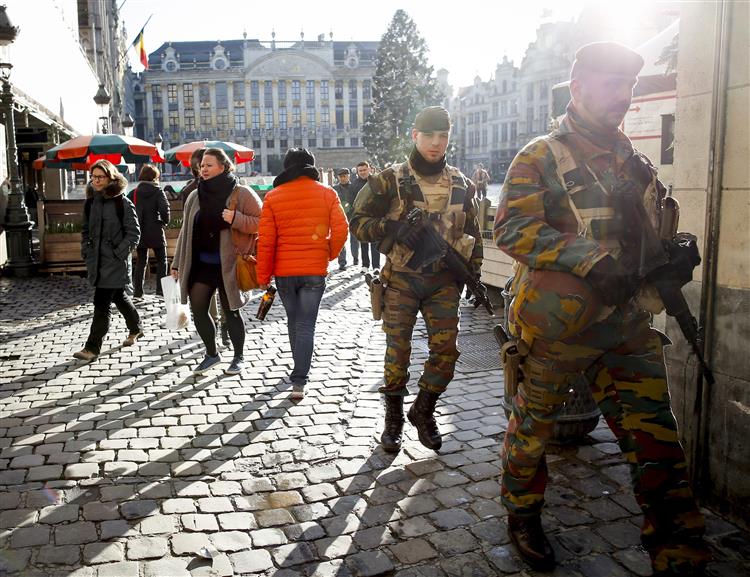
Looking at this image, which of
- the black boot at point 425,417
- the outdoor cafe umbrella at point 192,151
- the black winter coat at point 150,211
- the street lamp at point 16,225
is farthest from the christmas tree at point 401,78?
the black boot at point 425,417

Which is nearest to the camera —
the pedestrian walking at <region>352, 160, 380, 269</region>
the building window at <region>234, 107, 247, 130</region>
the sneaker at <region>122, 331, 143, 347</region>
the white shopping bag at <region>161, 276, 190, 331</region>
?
the white shopping bag at <region>161, 276, 190, 331</region>

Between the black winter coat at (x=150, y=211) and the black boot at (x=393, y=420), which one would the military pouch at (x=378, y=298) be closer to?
the black boot at (x=393, y=420)

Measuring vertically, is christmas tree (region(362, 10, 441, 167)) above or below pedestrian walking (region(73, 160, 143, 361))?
above

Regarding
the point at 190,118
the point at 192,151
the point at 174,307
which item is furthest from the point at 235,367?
the point at 190,118

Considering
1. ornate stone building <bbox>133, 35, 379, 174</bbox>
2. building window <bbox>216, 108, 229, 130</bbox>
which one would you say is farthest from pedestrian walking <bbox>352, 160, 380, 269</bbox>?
building window <bbox>216, 108, 229, 130</bbox>

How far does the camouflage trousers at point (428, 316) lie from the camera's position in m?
4.43

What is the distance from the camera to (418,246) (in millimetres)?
4293

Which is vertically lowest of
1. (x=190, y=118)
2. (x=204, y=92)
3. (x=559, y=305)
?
(x=559, y=305)

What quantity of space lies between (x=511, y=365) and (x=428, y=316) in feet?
4.92

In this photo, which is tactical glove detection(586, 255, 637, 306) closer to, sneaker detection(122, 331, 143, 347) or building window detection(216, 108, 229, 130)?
sneaker detection(122, 331, 143, 347)

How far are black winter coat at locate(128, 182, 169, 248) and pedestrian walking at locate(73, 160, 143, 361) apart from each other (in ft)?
11.0

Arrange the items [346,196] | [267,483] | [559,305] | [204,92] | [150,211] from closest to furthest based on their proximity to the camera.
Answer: [559,305]
[267,483]
[150,211]
[346,196]
[204,92]

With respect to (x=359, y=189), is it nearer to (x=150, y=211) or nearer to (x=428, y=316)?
(x=150, y=211)

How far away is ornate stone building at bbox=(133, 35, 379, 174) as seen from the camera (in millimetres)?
98438
